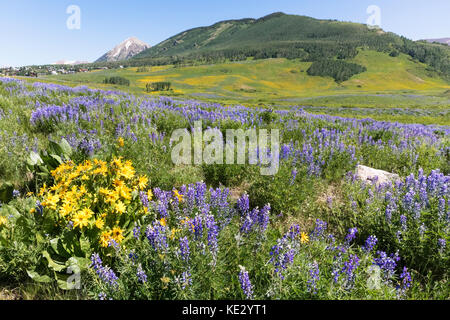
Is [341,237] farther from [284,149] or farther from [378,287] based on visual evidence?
[284,149]

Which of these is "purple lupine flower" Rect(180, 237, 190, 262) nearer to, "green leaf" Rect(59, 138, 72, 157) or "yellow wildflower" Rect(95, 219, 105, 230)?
"yellow wildflower" Rect(95, 219, 105, 230)

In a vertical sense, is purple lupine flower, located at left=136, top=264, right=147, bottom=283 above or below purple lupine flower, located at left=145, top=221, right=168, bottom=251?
below

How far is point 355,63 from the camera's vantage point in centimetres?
13988

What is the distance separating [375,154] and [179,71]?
415ft

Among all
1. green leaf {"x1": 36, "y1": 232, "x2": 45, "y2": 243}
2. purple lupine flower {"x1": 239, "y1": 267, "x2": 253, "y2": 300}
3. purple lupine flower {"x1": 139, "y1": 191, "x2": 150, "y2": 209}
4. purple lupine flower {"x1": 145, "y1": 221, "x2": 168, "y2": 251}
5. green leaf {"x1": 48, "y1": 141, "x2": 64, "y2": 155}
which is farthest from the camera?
green leaf {"x1": 48, "y1": 141, "x2": 64, "y2": 155}

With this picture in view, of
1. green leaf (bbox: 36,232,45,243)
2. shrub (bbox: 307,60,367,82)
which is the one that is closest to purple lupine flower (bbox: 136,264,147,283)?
green leaf (bbox: 36,232,45,243)

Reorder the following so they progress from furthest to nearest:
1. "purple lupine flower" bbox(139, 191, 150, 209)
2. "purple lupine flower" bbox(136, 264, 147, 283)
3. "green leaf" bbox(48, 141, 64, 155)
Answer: "green leaf" bbox(48, 141, 64, 155), "purple lupine flower" bbox(139, 191, 150, 209), "purple lupine flower" bbox(136, 264, 147, 283)

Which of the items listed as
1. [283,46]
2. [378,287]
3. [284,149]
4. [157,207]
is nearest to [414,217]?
[378,287]

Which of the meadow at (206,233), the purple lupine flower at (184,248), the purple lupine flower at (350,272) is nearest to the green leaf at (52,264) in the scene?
the meadow at (206,233)

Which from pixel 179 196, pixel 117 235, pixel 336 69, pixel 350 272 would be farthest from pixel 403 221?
pixel 336 69

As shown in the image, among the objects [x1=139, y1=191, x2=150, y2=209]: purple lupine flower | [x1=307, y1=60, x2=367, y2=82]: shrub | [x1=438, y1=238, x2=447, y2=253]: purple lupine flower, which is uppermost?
[x1=307, y1=60, x2=367, y2=82]: shrub

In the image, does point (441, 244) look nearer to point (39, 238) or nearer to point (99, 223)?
point (99, 223)

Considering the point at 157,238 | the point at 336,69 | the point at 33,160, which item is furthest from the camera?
the point at 336,69

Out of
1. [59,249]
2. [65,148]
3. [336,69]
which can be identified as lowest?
[59,249]
